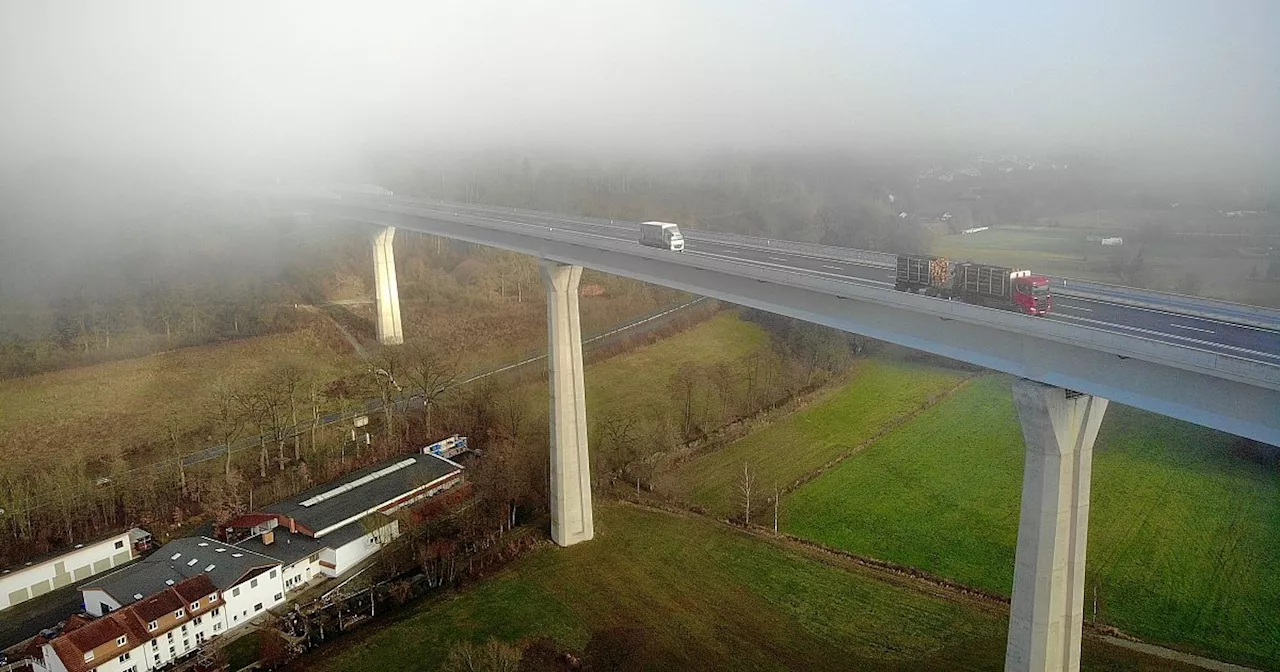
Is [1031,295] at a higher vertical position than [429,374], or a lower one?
higher

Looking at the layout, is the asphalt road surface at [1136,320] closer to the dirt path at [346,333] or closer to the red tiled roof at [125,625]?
the red tiled roof at [125,625]

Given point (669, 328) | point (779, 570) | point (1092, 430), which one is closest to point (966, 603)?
point (779, 570)

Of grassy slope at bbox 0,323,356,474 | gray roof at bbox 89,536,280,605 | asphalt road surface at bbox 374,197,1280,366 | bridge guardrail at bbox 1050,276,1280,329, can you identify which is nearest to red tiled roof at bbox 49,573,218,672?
gray roof at bbox 89,536,280,605

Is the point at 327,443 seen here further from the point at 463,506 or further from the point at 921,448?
the point at 921,448

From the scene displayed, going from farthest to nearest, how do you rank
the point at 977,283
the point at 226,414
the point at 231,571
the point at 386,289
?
the point at 386,289 → the point at 226,414 → the point at 231,571 → the point at 977,283

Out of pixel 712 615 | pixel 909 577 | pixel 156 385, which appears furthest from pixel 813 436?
pixel 156 385

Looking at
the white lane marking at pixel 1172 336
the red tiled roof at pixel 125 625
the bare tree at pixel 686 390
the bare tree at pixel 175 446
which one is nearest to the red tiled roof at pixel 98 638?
the red tiled roof at pixel 125 625

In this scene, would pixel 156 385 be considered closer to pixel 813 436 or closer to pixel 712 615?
pixel 712 615
